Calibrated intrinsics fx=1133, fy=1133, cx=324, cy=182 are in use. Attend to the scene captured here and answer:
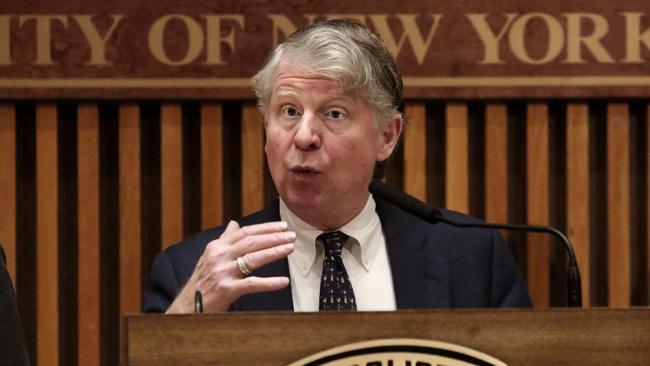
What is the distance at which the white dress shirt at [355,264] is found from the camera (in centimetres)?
230

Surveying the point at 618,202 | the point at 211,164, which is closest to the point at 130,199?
the point at 211,164

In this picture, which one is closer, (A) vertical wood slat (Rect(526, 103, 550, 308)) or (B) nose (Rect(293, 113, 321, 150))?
(B) nose (Rect(293, 113, 321, 150))

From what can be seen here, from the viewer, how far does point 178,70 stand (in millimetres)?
3086

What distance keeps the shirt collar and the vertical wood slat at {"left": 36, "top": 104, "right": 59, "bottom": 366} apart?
97 cm

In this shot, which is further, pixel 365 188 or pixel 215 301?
pixel 365 188

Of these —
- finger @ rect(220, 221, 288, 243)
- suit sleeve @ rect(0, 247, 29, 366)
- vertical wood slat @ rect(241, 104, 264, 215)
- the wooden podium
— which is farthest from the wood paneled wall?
the wooden podium

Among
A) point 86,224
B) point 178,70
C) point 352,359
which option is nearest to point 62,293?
point 86,224

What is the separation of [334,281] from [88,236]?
109 cm

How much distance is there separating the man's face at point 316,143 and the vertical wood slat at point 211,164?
791 millimetres

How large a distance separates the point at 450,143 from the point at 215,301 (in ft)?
4.45

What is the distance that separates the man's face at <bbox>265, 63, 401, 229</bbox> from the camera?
2271mm

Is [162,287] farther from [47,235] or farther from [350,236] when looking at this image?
[47,235]

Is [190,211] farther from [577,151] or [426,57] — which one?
[577,151]

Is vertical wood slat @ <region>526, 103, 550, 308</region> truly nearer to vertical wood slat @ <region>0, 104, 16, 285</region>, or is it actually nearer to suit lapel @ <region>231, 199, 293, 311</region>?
suit lapel @ <region>231, 199, 293, 311</region>
